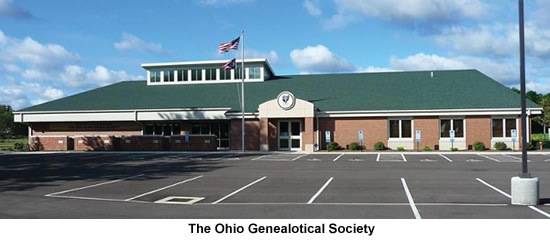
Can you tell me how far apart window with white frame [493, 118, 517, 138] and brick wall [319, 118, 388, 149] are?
6.88 m

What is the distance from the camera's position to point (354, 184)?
15.2 metres

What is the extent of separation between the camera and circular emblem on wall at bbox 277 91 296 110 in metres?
33.1

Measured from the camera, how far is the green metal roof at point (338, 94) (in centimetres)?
3384

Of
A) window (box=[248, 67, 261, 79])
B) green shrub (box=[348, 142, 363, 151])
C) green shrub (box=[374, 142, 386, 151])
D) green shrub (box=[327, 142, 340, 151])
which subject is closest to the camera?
green shrub (box=[374, 142, 386, 151])

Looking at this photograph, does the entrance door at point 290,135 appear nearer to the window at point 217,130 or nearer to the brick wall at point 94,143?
the window at point 217,130

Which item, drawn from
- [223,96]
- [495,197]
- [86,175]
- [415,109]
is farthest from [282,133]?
[495,197]

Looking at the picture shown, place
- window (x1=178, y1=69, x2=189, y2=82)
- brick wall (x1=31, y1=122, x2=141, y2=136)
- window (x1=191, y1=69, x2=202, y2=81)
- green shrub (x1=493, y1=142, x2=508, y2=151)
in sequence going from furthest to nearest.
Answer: window (x1=178, y1=69, x2=189, y2=82) → window (x1=191, y1=69, x2=202, y2=81) → brick wall (x1=31, y1=122, x2=141, y2=136) → green shrub (x1=493, y1=142, x2=508, y2=151)

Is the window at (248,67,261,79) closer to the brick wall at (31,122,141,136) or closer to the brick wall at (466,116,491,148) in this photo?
the brick wall at (31,122,141,136)

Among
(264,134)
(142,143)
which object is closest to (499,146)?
(264,134)

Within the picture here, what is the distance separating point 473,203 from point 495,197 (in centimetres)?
130

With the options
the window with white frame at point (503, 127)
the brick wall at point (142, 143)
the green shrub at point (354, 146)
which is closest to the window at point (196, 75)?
the brick wall at point (142, 143)

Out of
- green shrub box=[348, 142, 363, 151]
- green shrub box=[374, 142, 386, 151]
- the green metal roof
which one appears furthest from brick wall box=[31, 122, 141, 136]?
green shrub box=[374, 142, 386, 151]

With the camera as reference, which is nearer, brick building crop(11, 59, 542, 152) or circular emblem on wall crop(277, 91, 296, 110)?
brick building crop(11, 59, 542, 152)

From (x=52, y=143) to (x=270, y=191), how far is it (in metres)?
29.2
